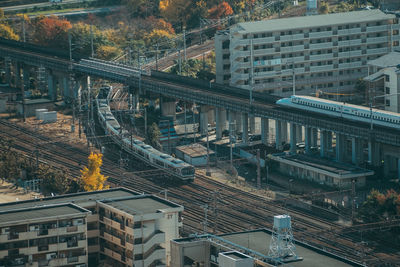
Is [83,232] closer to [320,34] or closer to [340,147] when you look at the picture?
[340,147]

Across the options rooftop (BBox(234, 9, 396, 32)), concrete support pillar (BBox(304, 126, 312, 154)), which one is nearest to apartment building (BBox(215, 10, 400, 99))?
rooftop (BBox(234, 9, 396, 32))

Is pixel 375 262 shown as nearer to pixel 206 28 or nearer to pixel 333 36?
pixel 333 36

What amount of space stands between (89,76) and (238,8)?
36247 mm

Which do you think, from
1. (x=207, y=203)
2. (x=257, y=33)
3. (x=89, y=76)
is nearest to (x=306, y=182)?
(x=207, y=203)

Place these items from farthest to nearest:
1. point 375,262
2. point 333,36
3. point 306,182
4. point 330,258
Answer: point 333,36, point 306,182, point 375,262, point 330,258

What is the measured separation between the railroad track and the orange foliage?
54.1m

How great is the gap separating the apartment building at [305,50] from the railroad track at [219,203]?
24690 millimetres

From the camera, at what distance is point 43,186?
110312mm

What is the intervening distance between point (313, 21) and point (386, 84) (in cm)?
1796

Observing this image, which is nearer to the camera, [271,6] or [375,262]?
[375,262]

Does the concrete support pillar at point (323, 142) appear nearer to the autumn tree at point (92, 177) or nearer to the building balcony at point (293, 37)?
the autumn tree at point (92, 177)

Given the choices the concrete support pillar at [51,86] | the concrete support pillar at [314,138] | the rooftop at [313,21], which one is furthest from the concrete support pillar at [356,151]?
the concrete support pillar at [51,86]

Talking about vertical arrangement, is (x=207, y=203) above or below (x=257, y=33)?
below

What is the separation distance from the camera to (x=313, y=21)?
14600cm
